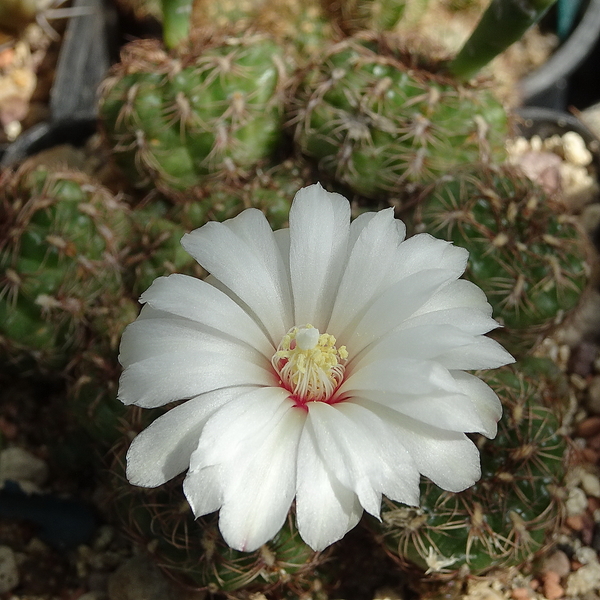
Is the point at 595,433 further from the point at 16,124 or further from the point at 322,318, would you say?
the point at 16,124

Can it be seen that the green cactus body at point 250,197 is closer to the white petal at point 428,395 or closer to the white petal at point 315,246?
the white petal at point 315,246

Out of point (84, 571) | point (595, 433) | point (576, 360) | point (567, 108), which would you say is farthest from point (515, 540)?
point (567, 108)

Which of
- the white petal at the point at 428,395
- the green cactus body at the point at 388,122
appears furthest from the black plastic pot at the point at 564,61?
the white petal at the point at 428,395

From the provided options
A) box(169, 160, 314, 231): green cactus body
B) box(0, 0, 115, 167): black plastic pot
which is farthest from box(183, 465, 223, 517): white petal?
box(0, 0, 115, 167): black plastic pot

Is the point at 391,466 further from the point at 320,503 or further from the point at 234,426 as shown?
the point at 234,426

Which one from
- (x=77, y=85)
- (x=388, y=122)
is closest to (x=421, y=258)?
(x=388, y=122)

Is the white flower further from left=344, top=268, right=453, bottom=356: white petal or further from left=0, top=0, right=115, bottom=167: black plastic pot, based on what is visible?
left=0, top=0, right=115, bottom=167: black plastic pot

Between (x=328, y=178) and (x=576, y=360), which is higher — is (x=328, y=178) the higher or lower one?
the higher one
